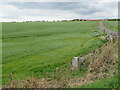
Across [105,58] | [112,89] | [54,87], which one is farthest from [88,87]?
[105,58]

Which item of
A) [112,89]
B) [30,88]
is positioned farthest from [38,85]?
[112,89]

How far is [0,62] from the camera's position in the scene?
2377cm

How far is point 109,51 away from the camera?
1596 centimetres

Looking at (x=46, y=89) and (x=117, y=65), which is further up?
(x=117, y=65)

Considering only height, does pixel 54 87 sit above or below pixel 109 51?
below

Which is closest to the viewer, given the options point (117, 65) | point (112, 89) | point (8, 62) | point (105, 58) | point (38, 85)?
point (112, 89)

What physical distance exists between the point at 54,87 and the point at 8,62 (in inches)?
526

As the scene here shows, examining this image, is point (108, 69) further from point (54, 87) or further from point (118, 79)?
point (54, 87)

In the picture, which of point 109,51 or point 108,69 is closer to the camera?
point 108,69

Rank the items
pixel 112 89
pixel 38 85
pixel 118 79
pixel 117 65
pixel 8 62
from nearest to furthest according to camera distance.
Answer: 1. pixel 112 89
2. pixel 118 79
3. pixel 38 85
4. pixel 117 65
5. pixel 8 62

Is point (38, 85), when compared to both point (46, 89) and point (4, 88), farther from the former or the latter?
point (4, 88)

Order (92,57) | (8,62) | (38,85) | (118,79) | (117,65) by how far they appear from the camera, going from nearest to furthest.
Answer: (118,79), (38,85), (117,65), (92,57), (8,62)

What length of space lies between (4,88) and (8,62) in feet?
39.1

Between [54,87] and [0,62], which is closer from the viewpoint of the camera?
[54,87]
